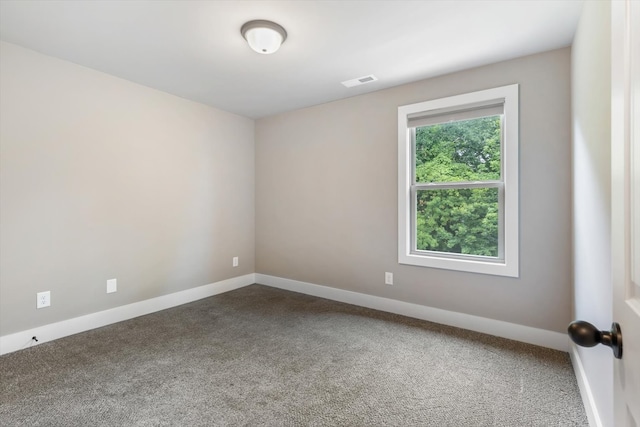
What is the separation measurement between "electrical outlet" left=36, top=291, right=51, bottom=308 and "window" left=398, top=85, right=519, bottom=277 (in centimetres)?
320

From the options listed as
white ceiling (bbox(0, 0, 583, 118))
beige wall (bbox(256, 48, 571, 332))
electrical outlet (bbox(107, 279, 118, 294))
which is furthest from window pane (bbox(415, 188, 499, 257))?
electrical outlet (bbox(107, 279, 118, 294))

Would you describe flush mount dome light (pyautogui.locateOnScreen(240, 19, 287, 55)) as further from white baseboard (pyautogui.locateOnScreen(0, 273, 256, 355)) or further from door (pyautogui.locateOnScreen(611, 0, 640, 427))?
white baseboard (pyautogui.locateOnScreen(0, 273, 256, 355))

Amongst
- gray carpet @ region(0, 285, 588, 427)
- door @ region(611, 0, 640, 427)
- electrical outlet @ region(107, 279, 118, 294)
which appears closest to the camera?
door @ region(611, 0, 640, 427)

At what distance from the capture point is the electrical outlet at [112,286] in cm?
298

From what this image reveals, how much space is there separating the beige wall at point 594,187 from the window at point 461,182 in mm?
500

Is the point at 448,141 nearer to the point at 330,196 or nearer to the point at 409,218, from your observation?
the point at 409,218

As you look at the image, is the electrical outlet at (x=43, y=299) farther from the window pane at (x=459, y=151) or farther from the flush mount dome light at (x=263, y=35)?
the window pane at (x=459, y=151)

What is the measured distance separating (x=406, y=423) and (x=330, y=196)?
2529mm

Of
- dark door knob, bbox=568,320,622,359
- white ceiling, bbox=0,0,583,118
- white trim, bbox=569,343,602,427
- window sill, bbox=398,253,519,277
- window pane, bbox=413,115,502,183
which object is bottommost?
white trim, bbox=569,343,602,427

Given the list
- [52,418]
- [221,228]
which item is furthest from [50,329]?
[221,228]

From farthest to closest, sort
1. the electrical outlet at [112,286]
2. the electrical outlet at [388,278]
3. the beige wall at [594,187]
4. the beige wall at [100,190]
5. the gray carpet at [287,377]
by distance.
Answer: the electrical outlet at [388,278], the electrical outlet at [112,286], the beige wall at [100,190], the gray carpet at [287,377], the beige wall at [594,187]

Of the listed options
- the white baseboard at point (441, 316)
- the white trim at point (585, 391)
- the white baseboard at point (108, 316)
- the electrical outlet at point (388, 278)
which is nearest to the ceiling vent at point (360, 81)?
the electrical outlet at point (388, 278)

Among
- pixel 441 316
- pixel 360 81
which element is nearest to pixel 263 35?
pixel 360 81

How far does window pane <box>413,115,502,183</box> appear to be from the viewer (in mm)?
2779
